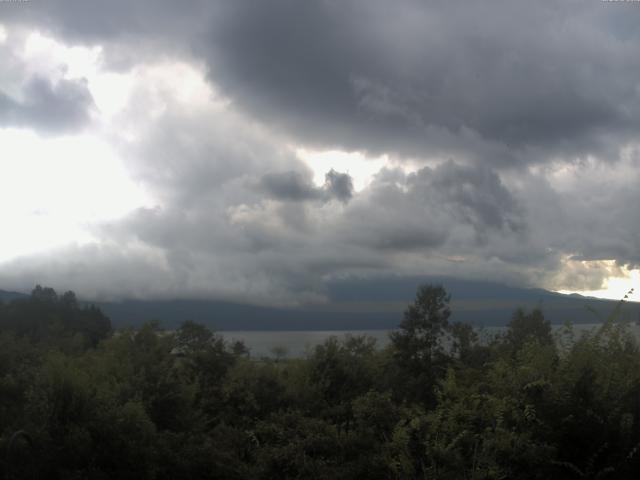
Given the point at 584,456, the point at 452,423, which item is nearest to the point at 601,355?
the point at 584,456

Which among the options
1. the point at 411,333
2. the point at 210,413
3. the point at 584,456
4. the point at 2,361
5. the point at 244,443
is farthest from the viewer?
the point at 411,333

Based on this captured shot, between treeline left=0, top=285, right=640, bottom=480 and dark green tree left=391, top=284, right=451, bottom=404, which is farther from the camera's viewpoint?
dark green tree left=391, top=284, right=451, bottom=404

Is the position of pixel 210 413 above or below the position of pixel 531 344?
below

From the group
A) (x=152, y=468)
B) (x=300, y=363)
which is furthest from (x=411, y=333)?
(x=152, y=468)

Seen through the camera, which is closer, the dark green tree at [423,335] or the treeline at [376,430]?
the treeline at [376,430]

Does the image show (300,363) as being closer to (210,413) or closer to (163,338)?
(210,413)

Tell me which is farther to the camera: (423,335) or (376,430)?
(423,335)

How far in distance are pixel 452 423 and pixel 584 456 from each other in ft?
7.71

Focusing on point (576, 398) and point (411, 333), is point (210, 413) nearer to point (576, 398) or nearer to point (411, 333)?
point (576, 398)

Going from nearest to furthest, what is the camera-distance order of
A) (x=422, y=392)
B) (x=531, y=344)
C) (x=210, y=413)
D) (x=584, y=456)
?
(x=584, y=456) < (x=531, y=344) < (x=210, y=413) < (x=422, y=392)

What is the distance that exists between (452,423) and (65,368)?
24.8 ft

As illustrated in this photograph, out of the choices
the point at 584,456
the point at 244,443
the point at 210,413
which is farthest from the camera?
the point at 210,413

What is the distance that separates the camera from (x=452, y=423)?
12.5 meters

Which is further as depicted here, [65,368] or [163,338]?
[163,338]
